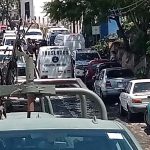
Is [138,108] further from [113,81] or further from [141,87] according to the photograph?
[113,81]

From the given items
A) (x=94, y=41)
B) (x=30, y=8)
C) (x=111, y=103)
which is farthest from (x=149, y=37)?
(x=30, y=8)

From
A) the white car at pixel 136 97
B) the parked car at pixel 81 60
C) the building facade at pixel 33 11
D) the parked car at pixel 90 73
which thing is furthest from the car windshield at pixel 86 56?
the building facade at pixel 33 11

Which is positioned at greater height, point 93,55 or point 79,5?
point 79,5

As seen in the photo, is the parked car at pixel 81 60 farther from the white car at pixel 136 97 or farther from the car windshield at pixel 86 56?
the white car at pixel 136 97

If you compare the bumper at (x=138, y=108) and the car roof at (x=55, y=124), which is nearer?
the car roof at (x=55, y=124)

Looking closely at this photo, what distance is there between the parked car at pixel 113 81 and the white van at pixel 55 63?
649cm

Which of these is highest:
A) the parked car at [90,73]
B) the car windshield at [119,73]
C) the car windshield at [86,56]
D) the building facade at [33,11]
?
the building facade at [33,11]

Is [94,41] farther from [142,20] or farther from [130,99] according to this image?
[130,99]

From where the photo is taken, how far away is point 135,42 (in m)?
37.7

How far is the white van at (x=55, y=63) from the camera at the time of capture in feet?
111

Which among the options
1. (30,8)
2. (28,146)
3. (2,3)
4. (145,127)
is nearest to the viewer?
(28,146)

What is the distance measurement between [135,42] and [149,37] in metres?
1.62

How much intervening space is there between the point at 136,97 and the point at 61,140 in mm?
15971

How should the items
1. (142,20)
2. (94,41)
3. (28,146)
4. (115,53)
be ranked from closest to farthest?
(28,146) < (142,20) < (115,53) < (94,41)
